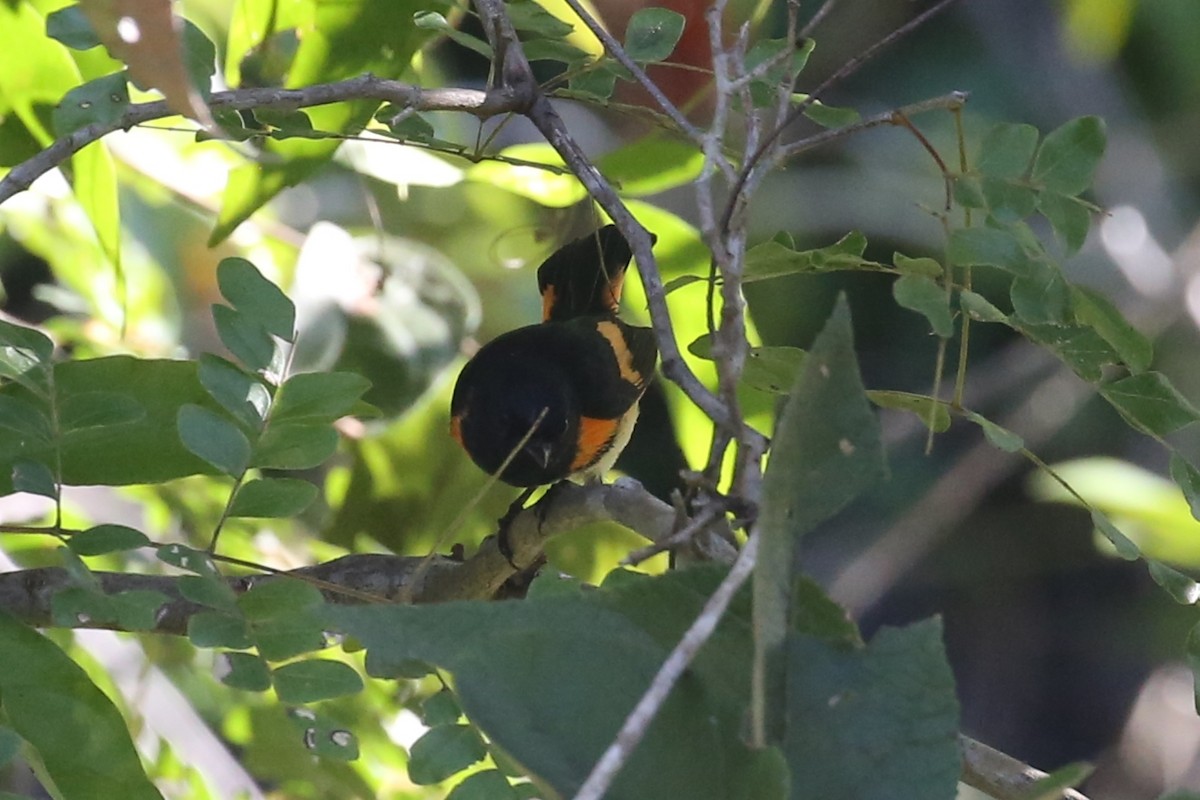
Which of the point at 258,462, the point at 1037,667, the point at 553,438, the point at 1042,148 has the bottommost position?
the point at 1037,667

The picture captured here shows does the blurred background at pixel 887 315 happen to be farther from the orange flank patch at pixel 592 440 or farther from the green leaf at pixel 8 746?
the green leaf at pixel 8 746

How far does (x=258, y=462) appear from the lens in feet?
2.52

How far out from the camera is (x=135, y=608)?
0.69m

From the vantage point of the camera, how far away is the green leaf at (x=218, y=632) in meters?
0.70

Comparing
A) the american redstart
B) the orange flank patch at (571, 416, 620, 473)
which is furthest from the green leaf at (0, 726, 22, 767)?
the orange flank patch at (571, 416, 620, 473)

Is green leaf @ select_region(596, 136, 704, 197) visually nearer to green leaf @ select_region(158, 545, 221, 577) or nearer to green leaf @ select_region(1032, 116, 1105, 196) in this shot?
green leaf @ select_region(1032, 116, 1105, 196)

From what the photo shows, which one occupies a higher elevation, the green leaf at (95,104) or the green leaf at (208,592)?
the green leaf at (95,104)

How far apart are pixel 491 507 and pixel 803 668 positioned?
1177 millimetres

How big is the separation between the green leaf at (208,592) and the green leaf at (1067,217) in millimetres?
501

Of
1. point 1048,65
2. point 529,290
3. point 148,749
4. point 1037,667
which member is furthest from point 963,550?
point 148,749

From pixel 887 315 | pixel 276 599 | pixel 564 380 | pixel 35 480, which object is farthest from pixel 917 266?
pixel 887 315

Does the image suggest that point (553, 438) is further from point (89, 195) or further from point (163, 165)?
point (89, 195)

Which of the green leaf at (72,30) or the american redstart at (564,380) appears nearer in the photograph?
the green leaf at (72,30)

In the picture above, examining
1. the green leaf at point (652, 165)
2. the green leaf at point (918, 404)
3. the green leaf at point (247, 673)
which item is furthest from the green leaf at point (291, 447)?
the green leaf at point (652, 165)
